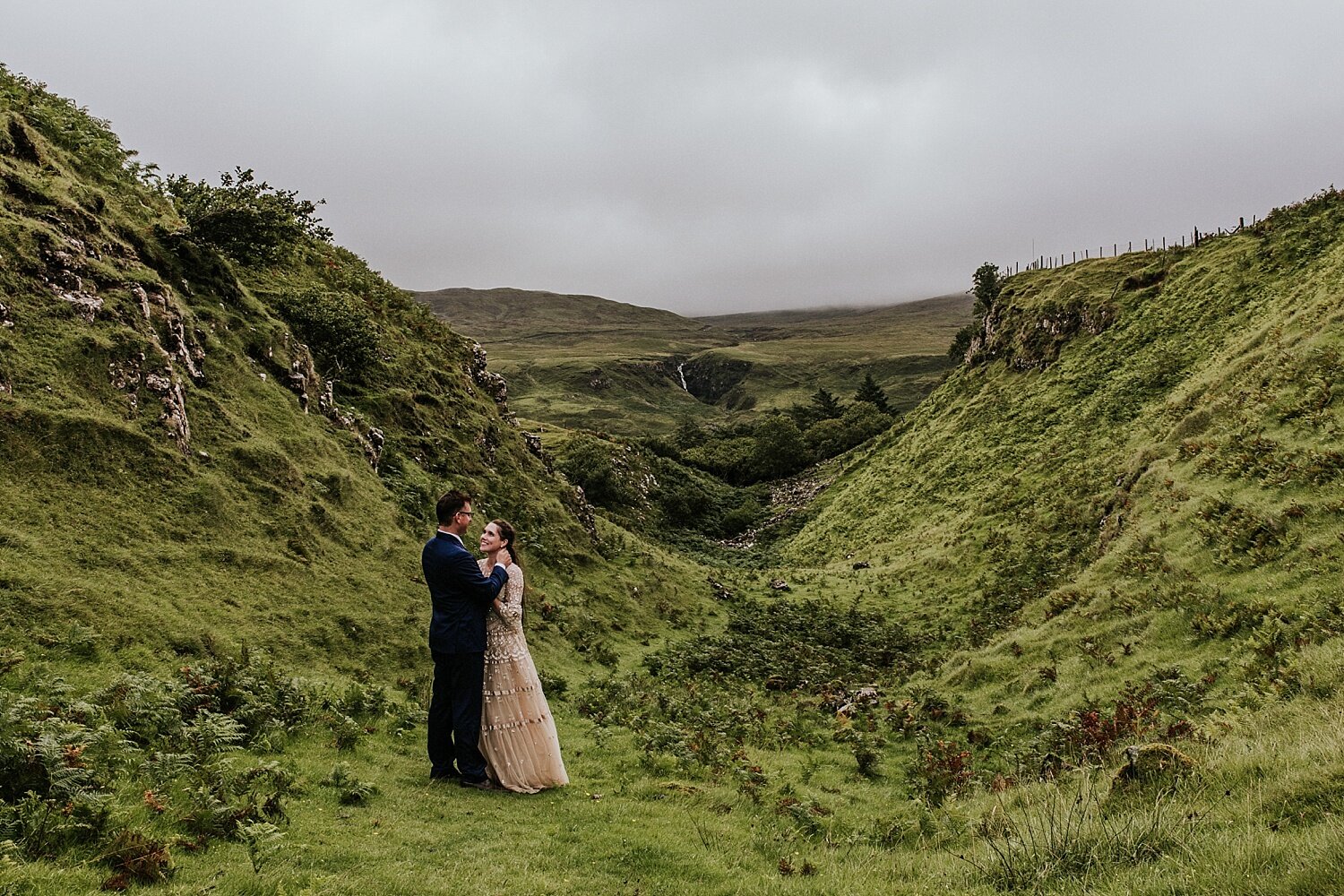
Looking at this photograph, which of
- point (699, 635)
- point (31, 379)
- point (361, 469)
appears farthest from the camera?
point (699, 635)

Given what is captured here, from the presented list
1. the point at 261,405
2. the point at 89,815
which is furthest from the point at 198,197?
the point at 89,815

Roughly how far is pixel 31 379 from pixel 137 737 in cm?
1088

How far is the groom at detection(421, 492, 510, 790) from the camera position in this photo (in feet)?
34.2

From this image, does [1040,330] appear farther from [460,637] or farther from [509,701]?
[460,637]

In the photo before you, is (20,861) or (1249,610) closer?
(20,861)

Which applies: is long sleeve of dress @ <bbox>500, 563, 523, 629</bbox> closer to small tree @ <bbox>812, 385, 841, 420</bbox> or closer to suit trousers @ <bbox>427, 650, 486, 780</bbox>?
suit trousers @ <bbox>427, 650, 486, 780</bbox>

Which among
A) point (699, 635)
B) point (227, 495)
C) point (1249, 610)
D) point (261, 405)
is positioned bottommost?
point (699, 635)

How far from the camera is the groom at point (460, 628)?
34.2ft

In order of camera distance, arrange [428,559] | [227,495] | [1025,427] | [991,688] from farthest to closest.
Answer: [1025,427] < [991,688] < [227,495] < [428,559]

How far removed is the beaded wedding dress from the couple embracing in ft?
0.05

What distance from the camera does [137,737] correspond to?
30.0 ft

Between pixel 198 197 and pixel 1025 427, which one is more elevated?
pixel 198 197

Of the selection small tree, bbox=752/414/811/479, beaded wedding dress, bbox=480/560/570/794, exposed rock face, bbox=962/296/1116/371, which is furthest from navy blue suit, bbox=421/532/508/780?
small tree, bbox=752/414/811/479

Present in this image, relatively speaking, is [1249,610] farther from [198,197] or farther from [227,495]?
[198,197]
